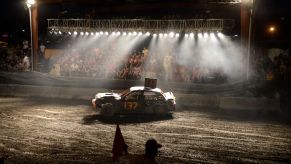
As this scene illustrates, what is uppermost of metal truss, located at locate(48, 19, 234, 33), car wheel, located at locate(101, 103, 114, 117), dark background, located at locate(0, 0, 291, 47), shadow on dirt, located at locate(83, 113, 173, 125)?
dark background, located at locate(0, 0, 291, 47)

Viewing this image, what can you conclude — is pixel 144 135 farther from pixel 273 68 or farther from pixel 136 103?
pixel 273 68

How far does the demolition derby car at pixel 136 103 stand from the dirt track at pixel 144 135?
38 centimetres

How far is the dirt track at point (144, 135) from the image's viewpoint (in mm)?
10289

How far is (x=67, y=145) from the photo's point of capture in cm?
1125

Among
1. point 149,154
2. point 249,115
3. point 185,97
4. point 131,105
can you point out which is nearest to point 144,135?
point 131,105

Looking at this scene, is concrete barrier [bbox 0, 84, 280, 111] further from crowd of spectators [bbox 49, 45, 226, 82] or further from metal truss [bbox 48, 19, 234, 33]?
metal truss [bbox 48, 19, 234, 33]

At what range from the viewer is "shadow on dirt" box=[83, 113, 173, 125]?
14.9m

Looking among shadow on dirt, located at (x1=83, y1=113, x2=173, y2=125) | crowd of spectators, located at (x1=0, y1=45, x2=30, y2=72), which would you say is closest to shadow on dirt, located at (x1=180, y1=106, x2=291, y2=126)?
shadow on dirt, located at (x1=83, y1=113, x2=173, y2=125)

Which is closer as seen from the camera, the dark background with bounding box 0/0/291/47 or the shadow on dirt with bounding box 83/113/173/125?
the shadow on dirt with bounding box 83/113/173/125

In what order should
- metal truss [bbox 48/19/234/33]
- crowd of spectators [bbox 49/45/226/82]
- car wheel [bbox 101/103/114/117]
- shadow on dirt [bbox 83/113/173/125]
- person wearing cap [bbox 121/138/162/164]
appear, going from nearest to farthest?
1. person wearing cap [bbox 121/138/162/164]
2. shadow on dirt [bbox 83/113/173/125]
3. car wheel [bbox 101/103/114/117]
4. metal truss [bbox 48/19/234/33]
5. crowd of spectators [bbox 49/45/226/82]

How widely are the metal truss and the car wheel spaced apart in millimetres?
8716

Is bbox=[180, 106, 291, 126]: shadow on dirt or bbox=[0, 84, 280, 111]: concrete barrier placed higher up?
bbox=[0, 84, 280, 111]: concrete barrier

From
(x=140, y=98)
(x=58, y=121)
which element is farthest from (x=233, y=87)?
(x=58, y=121)

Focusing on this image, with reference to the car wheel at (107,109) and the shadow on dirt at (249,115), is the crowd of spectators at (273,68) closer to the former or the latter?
the shadow on dirt at (249,115)
